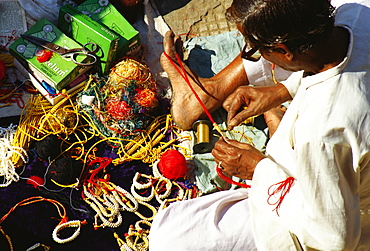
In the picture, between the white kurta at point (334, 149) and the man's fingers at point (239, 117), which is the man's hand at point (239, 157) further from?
the white kurta at point (334, 149)

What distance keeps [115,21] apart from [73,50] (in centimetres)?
49

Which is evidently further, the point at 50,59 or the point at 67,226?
the point at 50,59

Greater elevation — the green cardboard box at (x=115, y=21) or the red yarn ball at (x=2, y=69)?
the red yarn ball at (x=2, y=69)

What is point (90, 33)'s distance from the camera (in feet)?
11.6

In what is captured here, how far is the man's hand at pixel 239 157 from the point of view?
256 cm

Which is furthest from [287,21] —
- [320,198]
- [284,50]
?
[320,198]

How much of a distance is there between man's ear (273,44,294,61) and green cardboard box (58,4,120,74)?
1.93 meters

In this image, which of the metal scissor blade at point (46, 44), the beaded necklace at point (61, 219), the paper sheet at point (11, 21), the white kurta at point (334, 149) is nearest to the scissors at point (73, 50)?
the metal scissor blade at point (46, 44)

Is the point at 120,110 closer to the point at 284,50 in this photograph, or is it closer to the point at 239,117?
the point at 239,117

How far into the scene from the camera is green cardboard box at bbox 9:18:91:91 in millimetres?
3389

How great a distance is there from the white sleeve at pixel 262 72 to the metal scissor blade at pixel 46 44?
1531 mm

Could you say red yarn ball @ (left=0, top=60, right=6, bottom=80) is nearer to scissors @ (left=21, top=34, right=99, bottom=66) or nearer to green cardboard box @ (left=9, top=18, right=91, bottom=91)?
green cardboard box @ (left=9, top=18, right=91, bottom=91)

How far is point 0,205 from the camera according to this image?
303 cm

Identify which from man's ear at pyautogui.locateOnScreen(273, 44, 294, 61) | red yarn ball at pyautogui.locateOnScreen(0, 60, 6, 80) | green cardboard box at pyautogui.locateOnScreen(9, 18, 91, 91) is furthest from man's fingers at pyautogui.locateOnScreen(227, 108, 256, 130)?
red yarn ball at pyautogui.locateOnScreen(0, 60, 6, 80)
